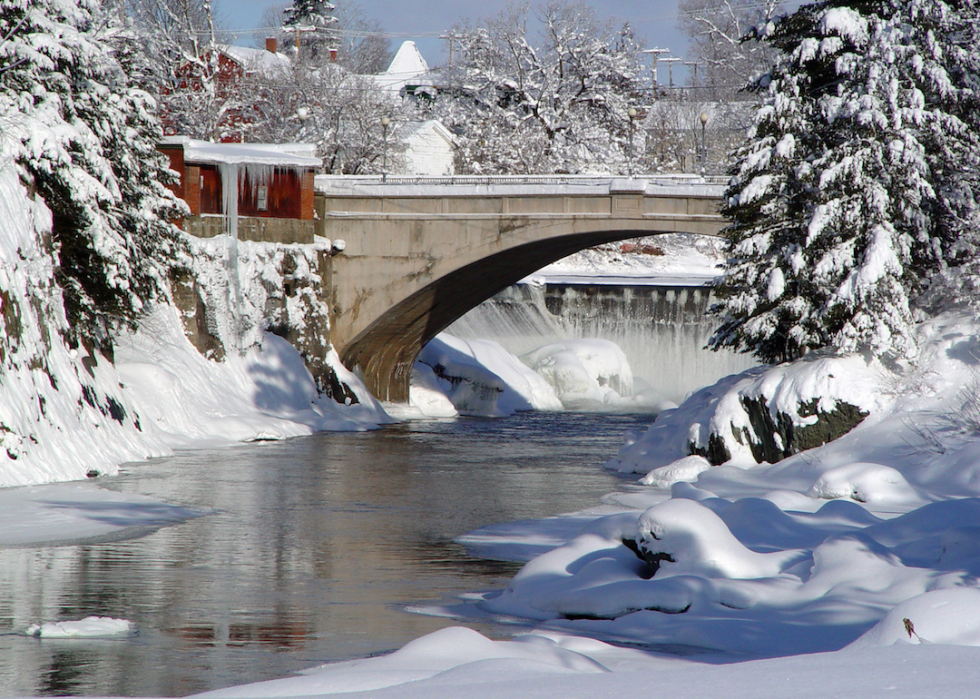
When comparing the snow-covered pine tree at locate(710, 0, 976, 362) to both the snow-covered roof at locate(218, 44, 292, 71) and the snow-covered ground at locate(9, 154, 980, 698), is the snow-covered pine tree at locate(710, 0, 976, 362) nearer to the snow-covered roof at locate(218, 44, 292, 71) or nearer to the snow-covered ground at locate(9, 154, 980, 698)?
the snow-covered ground at locate(9, 154, 980, 698)

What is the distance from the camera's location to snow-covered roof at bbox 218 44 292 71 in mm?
55047

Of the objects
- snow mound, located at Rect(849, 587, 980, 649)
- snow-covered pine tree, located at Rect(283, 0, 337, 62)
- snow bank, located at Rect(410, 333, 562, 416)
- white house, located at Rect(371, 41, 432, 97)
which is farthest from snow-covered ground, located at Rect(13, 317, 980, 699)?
snow-covered pine tree, located at Rect(283, 0, 337, 62)

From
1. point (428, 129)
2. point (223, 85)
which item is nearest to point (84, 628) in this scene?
point (223, 85)

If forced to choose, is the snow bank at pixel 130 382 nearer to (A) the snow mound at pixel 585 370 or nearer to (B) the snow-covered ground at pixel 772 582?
(B) the snow-covered ground at pixel 772 582

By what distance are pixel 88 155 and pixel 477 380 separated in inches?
792

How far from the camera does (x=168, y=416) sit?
88.2 feet

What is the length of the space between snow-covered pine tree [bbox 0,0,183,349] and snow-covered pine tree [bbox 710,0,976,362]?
38.6ft

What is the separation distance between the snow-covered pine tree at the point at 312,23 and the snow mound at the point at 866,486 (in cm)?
5891

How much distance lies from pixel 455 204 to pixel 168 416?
11.2m

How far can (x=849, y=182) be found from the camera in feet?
68.6

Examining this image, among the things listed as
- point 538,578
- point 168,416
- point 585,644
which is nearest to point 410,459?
point 168,416

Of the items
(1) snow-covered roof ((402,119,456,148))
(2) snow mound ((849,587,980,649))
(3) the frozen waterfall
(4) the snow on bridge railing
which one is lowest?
(2) snow mound ((849,587,980,649))

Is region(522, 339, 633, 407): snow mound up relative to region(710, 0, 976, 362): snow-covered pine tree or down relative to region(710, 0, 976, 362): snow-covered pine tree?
down

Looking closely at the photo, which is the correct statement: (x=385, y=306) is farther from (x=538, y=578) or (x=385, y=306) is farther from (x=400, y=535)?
(x=538, y=578)
